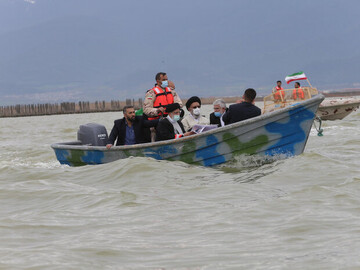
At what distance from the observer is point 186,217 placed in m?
6.19

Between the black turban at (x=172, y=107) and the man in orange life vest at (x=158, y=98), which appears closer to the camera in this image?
the black turban at (x=172, y=107)

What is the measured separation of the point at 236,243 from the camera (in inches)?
199

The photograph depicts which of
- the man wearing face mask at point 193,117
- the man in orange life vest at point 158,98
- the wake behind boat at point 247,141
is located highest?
the man in orange life vest at point 158,98

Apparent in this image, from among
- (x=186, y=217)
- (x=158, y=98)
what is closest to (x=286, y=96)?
(x=158, y=98)

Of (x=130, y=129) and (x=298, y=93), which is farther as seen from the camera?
(x=298, y=93)

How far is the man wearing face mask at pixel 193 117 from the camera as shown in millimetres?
10836

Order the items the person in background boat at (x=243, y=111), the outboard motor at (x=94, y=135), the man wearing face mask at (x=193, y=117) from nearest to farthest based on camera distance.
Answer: the person in background boat at (x=243, y=111)
the man wearing face mask at (x=193, y=117)
the outboard motor at (x=94, y=135)

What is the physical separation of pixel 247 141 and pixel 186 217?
385cm

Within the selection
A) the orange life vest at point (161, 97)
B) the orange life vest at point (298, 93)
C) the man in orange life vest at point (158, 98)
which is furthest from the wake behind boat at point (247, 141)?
the orange life vest at point (298, 93)

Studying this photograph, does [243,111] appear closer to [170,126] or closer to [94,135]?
[170,126]

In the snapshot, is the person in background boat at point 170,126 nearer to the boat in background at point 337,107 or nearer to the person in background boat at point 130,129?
the person in background boat at point 130,129

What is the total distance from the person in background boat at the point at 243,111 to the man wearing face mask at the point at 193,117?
0.75 metres

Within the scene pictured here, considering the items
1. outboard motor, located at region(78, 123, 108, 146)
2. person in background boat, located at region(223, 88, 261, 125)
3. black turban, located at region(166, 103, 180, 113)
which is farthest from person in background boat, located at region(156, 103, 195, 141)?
outboard motor, located at region(78, 123, 108, 146)

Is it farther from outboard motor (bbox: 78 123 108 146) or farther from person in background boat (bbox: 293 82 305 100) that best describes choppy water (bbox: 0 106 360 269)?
person in background boat (bbox: 293 82 305 100)
